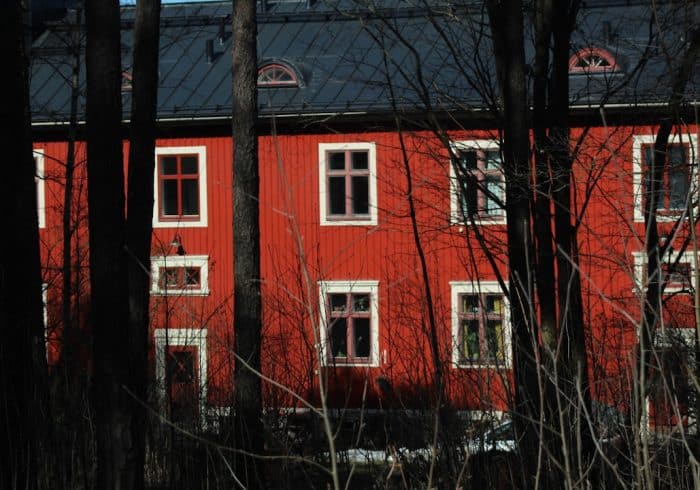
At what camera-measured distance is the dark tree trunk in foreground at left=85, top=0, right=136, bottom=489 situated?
6520 millimetres

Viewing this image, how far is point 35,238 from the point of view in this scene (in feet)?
25.7

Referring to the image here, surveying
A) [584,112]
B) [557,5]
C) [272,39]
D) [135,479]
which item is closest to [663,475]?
[135,479]

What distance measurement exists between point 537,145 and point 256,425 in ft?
14.0

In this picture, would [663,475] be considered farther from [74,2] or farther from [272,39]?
[74,2]

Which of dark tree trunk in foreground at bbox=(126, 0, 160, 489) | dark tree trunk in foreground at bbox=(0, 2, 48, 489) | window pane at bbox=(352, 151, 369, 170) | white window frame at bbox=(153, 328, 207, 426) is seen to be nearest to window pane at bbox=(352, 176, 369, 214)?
window pane at bbox=(352, 151, 369, 170)

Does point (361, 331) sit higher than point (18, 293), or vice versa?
point (18, 293)

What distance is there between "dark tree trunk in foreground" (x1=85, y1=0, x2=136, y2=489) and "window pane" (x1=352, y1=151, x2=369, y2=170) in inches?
707

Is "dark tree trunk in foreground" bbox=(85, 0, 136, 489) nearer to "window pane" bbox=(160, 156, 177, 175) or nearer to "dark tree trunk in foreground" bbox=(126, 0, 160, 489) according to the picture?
"dark tree trunk in foreground" bbox=(126, 0, 160, 489)

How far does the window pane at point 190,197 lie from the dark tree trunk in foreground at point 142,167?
49.3ft

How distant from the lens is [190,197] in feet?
83.3

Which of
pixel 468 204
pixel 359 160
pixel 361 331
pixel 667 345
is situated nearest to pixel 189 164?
pixel 359 160

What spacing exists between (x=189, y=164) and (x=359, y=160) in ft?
13.8

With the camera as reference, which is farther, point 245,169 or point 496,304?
point 496,304

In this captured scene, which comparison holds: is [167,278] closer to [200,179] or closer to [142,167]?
[142,167]
